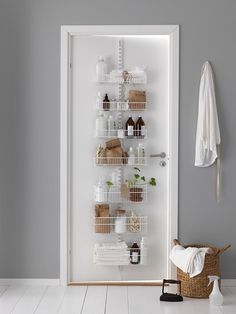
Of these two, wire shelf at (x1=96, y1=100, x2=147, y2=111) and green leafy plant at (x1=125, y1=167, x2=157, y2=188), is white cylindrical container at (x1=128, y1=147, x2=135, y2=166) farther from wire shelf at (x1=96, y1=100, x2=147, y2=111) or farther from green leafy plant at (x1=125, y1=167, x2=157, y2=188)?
wire shelf at (x1=96, y1=100, x2=147, y2=111)

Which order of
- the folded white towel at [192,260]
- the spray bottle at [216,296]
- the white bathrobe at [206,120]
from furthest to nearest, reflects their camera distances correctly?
the white bathrobe at [206,120]
the folded white towel at [192,260]
the spray bottle at [216,296]

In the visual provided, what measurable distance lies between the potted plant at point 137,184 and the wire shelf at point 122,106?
0.49 m

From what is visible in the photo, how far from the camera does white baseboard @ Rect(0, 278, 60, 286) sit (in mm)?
4320

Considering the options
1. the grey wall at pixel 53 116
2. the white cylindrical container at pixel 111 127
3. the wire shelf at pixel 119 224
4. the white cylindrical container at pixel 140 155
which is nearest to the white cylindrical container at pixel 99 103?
the white cylindrical container at pixel 111 127

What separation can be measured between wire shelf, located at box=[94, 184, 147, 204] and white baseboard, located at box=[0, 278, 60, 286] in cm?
75

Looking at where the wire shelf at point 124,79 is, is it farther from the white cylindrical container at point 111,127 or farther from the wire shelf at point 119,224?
the wire shelf at point 119,224

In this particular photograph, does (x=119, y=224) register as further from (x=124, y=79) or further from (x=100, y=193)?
(x=124, y=79)

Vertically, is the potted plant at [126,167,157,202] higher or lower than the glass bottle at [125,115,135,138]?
lower

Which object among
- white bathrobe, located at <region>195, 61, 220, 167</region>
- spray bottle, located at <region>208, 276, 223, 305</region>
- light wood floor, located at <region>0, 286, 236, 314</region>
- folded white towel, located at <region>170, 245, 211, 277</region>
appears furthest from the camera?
white bathrobe, located at <region>195, 61, 220, 167</region>

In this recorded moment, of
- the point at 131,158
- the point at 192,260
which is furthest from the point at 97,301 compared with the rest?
the point at 131,158

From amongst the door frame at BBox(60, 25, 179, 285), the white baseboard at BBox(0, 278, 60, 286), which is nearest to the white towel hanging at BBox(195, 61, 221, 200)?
the door frame at BBox(60, 25, 179, 285)

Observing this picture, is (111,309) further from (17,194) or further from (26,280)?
(17,194)

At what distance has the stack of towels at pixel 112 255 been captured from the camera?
4.31m

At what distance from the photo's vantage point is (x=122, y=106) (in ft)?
14.3
